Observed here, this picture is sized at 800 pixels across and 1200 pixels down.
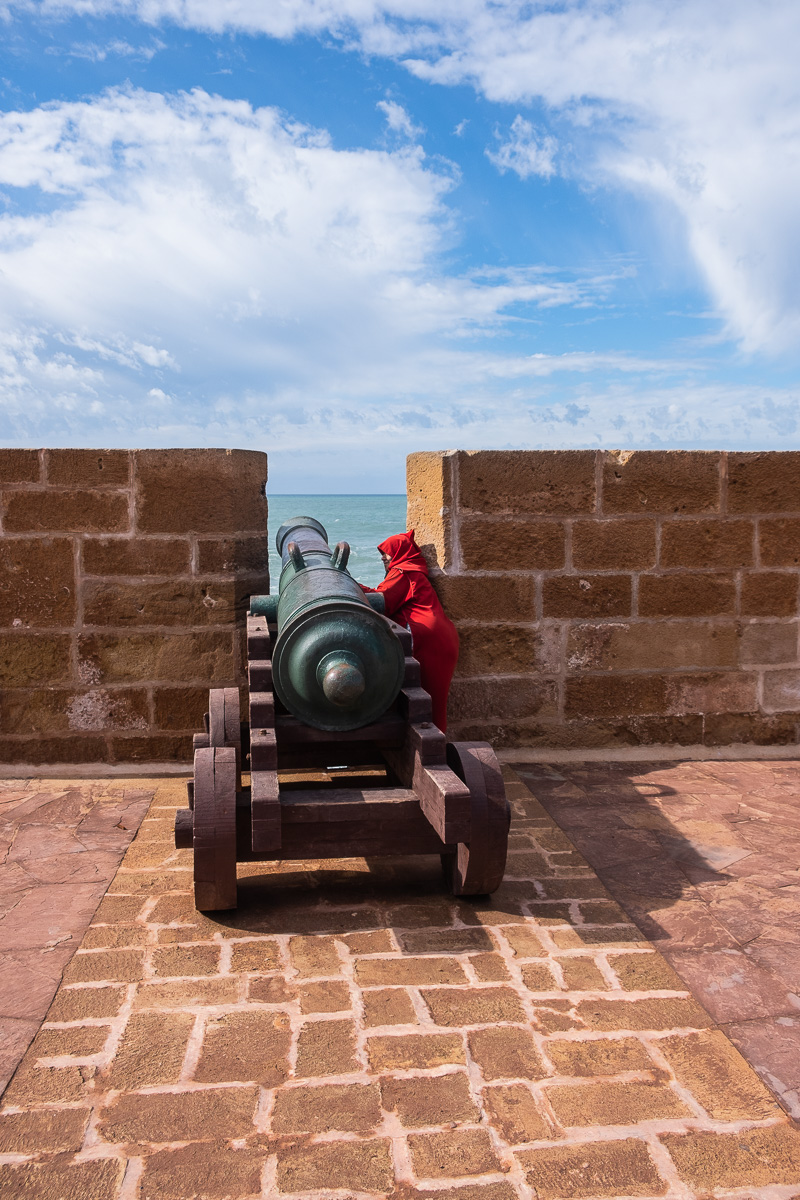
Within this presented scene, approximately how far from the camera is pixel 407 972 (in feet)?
8.99

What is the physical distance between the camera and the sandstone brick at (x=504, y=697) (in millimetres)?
5070

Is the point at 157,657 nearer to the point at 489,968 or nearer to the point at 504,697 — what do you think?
the point at 504,697

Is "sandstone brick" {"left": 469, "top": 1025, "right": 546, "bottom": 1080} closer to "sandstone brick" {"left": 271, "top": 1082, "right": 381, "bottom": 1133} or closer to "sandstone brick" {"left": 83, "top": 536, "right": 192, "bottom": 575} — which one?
"sandstone brick" {"left": 271, "top": 1082, "right": 381, "bottom": 1133}

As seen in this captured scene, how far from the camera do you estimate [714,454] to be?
5.09 meters

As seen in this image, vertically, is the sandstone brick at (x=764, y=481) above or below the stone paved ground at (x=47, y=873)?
above

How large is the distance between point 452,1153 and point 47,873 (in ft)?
7.00

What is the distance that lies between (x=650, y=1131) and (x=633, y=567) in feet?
11.4

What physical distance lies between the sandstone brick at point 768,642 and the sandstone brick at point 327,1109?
383 centimetres

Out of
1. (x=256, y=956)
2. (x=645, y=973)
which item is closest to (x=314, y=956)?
(x=256, y=956)

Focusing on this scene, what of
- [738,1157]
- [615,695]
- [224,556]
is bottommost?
[738,1157]

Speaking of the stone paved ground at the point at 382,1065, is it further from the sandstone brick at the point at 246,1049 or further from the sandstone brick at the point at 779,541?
the sandstone brick at the point at 779,541

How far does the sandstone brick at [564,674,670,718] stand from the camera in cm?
515

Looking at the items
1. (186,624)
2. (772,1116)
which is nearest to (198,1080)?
(772,1116)

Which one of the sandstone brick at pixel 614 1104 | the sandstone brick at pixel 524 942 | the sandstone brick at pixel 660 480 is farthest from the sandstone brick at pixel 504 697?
the sandstone brick at pixel 614 1104
